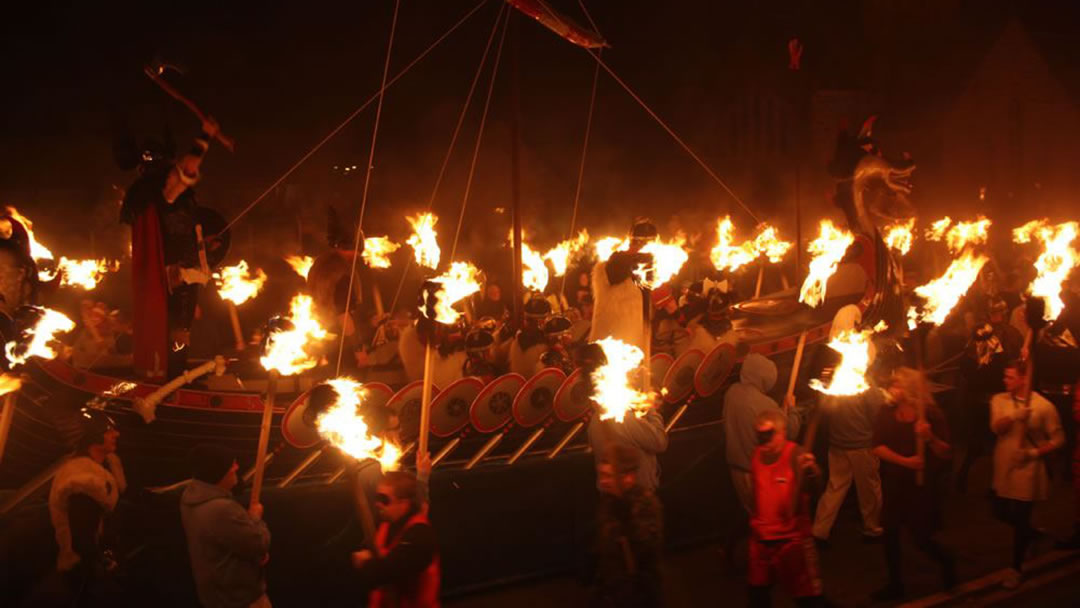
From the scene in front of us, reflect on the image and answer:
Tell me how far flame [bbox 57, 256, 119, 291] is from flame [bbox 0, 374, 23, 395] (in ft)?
20.3

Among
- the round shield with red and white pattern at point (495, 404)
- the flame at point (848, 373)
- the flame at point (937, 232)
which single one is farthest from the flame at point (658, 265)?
the flame at point (937, 232)

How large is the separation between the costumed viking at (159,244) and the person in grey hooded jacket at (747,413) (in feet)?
15.2

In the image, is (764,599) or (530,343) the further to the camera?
(530,343)

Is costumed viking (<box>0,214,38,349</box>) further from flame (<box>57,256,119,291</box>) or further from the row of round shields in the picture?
flame (<box>57,256,119,291</box>)

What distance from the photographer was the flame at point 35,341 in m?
6.09

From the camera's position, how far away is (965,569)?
7676 mm

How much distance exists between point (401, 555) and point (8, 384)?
3249 mm

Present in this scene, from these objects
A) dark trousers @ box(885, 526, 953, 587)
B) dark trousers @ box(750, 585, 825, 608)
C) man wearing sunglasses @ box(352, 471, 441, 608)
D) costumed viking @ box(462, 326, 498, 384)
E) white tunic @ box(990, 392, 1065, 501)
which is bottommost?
dark trousers @ box(750, 585, 825, 608)

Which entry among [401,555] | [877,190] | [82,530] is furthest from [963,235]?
[82,530]

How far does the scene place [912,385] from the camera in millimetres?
6738

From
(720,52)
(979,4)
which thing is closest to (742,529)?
(720,52)

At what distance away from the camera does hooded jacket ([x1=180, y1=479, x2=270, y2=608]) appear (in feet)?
17.2

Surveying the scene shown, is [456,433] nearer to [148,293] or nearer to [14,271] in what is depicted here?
[148,293]

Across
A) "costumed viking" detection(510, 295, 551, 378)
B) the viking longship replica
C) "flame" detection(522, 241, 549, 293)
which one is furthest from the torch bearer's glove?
"flame" detection(522, 241, 549, 293)
